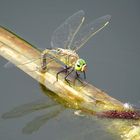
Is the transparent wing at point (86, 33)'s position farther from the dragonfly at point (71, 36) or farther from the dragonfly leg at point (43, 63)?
the dragonfly leg at point (43, 63)

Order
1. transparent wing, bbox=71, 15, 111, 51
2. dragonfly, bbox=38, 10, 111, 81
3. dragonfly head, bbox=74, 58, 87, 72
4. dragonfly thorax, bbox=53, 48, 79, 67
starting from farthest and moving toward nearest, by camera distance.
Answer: transparent wing, bbox=71, 15, 111, 51
dragonfly, bbox=38, 10, 111, 81
dragonfly thorax, bbox=53, 48, 79, 67
dragonfly head, bbox=74, 58, 87, 72

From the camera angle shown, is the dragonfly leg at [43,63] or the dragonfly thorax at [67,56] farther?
the dragonfly thorax at [67,56]

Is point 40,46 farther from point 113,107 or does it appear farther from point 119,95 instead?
point 113,107

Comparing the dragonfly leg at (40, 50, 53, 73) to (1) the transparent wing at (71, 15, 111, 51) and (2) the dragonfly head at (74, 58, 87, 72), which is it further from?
(1) the transparent wing at (71, 15, 111, 51)

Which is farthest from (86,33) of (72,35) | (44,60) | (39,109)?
(39,109)

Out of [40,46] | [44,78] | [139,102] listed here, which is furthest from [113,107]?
[40,46]

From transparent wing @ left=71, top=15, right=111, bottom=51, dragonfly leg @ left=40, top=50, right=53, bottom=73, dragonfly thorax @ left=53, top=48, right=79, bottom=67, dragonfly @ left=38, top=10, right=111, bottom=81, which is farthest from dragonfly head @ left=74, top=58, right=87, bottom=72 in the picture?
transparent wing @ left=71, top=15, right=111, bottom=51

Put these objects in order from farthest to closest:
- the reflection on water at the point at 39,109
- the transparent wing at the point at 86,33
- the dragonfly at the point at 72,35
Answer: the transparent wing at the point at 86,33 < the dragonfly at the point at 72,35 < the reflection on water at the point at 39,109

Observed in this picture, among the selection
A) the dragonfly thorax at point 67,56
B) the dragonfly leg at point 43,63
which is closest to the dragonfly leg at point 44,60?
the dragonfly leg at point 43,63
